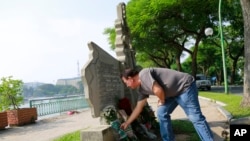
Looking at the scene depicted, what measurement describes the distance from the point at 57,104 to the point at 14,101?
12.8 feet

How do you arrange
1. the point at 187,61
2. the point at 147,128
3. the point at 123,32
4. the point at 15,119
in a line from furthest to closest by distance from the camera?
1. the point at 187,61
2. the point at 15,119
3. the point at 123,32
4. the point at 147,128

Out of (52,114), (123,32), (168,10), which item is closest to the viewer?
(123,32)

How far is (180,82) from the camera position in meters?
4.58

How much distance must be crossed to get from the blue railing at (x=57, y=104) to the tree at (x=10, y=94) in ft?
4.24

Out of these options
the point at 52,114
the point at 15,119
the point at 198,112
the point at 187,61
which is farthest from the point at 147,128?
the point at 187,61

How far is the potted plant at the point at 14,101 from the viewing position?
45.4 feet

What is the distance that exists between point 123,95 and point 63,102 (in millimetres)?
12041

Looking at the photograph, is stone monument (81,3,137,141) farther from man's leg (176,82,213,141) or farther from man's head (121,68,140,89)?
man's leg (176,82,213,141)

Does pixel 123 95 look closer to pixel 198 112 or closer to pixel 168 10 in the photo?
pixel 198 112

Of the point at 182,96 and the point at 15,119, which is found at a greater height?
the point at 182,96

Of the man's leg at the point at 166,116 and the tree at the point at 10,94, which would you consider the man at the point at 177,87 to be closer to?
the man's leg at the point at 166,116

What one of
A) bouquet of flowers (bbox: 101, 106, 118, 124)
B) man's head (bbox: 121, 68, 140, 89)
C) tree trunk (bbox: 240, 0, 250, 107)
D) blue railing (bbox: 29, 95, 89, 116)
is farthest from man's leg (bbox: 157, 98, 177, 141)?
blue railing (bbox: 29, 95, 89, 116)

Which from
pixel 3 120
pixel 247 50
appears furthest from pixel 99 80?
pixel 3 120

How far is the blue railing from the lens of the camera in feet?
53.8
